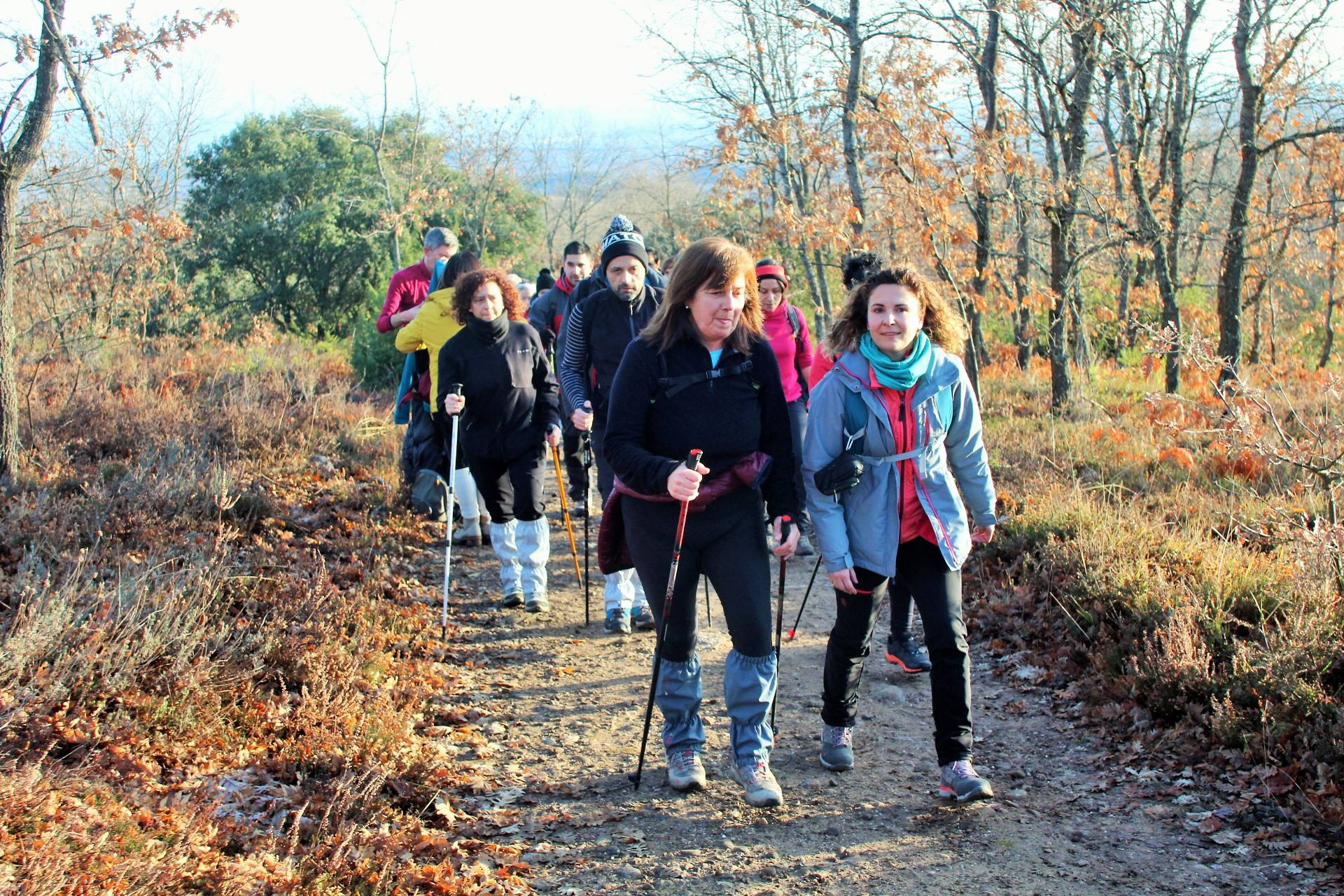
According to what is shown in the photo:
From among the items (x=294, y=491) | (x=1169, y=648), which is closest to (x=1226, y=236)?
(x=1169, y=648)

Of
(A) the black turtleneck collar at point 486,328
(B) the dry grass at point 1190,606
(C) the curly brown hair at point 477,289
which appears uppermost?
(C) the curly brown hair at point 477,289

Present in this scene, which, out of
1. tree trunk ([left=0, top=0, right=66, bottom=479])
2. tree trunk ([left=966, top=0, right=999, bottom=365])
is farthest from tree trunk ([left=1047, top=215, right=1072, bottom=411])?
tree trunk ([left=0, top=0, right=66, bottom=479])

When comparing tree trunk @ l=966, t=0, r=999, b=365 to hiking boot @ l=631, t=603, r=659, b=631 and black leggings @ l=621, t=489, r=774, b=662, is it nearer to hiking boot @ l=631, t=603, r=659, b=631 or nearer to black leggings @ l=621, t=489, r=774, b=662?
hiking boot @ l=631, t=603, r=659, b=631

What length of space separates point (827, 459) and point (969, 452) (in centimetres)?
58

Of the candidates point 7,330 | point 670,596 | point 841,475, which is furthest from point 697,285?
point 7,330

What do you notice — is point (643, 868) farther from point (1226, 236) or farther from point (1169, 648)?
point (1226, 236)

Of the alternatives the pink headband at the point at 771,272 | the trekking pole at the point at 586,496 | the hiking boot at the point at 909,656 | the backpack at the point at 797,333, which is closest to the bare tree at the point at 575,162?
the trekking pole at the point at 586,496

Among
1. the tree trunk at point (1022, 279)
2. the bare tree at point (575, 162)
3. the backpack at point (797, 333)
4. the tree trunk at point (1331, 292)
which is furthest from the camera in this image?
the bare tree at point (575, 162)

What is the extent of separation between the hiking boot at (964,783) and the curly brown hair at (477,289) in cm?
417

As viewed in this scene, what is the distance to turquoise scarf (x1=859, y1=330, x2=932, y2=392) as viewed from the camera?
4102 millimetres

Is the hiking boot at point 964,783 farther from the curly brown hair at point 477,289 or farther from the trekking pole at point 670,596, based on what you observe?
the curly brown hair at point 477,289

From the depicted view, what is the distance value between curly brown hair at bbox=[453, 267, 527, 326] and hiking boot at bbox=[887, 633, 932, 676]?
3338 mm

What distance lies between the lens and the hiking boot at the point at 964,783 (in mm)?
4152

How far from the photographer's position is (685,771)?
4.41 m
